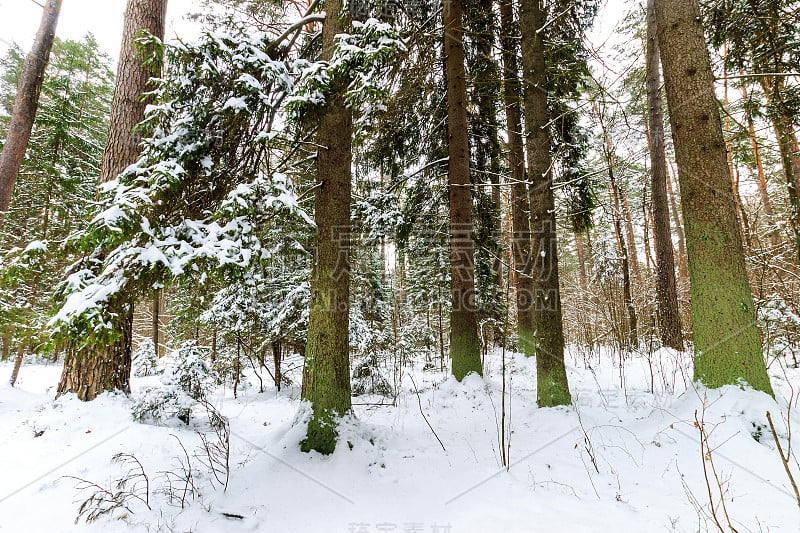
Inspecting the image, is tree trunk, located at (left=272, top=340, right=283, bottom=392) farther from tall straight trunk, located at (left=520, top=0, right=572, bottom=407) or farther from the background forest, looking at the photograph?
tall straight trunk, located at (left=520, top=0, right=572, bottom=407)

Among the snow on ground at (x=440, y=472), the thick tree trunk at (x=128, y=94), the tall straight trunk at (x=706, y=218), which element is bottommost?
the snow on ground at (x=440, y=472)

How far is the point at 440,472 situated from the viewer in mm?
3518

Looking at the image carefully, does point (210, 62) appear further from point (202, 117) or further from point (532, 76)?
point (532, 76)

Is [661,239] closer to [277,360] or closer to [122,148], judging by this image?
[277,360]

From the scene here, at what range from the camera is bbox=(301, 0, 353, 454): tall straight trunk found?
377 centimetres

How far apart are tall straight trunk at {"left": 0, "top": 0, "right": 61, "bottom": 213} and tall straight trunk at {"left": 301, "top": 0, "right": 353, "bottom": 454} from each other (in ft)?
21.6

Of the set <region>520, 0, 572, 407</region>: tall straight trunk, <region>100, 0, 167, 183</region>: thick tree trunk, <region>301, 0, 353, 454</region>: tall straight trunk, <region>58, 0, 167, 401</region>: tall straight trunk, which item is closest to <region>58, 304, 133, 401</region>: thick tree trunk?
<region>58, 0, 167, 401</region>: tall straight trunk

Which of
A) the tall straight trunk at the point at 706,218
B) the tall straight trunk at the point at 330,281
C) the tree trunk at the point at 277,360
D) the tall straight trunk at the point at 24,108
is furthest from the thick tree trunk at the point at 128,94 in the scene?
the tall straight trunk at the point at 706,218

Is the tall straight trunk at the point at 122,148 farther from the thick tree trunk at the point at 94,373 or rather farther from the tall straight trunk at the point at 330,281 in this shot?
the tall straight trunk at the point at 330,281

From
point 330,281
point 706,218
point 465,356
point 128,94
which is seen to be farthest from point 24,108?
point 706,218

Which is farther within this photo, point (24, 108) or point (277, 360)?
point (277, 360)

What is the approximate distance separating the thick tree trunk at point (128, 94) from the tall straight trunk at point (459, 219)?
4661mm

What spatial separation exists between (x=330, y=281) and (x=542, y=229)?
2988 millimetres

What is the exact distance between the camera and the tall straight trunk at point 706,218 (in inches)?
127
